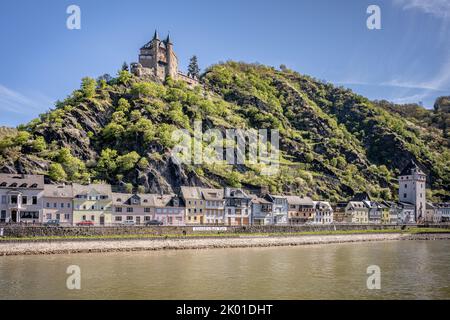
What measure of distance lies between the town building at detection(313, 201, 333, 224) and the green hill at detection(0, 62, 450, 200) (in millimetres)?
8167

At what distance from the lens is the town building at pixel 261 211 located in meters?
93.6

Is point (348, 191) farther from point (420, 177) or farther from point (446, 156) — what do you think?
point (446, 156)

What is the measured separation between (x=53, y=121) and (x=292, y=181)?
55.4 metres

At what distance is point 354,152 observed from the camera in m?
150

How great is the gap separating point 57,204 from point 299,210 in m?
50.5

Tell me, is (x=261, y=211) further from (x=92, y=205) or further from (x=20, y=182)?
(x=20, y=182)

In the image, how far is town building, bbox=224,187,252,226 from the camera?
89.9 m

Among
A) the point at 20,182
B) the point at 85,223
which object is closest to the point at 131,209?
the point at 85,223

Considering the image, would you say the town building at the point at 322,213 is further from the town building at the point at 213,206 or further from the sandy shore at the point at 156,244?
the town building at the point at 213,206

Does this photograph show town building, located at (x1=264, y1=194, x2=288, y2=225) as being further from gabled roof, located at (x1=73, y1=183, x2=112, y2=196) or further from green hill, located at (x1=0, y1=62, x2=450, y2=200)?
gabled roof, located at (x1=73, y1=183, x2=112, y2=196)

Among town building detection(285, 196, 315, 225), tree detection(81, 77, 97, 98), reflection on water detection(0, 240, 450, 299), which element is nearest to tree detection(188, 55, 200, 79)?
tree detection(81, 77, 97, 98)

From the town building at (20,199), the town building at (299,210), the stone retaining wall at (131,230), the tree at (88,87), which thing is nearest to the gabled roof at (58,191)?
the town building at (20,199)

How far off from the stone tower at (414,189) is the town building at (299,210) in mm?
39408
